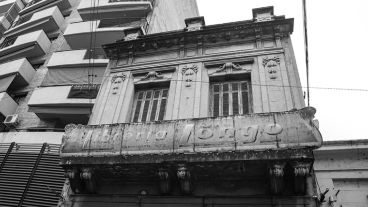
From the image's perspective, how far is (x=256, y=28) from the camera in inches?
376

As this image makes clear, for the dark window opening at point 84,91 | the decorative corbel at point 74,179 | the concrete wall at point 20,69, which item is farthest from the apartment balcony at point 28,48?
the decorative corbel at point 74,179

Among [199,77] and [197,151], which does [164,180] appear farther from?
[199,77]

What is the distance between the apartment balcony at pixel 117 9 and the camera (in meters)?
17.5

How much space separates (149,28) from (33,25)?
36.3 ft

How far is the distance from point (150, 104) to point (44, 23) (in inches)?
648

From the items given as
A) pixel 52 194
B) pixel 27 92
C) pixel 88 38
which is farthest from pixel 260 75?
pixel 27 92

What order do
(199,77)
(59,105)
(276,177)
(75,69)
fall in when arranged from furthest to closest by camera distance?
1. (75,69)
2. (59,105)
3. (199,77)
4. (276,177)

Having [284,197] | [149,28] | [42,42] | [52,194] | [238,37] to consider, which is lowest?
[284,197]

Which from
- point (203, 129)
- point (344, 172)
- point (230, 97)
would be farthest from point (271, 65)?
point (344, 172)

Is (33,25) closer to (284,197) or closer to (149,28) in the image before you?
(149,28)

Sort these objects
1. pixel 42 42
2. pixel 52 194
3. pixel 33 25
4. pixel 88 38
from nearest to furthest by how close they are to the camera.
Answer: pixel 52 194
pixel 88 38
pixel 42 42
pixel 33 25

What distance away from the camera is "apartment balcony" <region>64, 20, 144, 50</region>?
1656cm

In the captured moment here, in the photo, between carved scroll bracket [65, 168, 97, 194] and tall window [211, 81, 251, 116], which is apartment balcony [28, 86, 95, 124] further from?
tall window [211, 81, 251, 116]

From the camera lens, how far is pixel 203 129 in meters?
6.88
